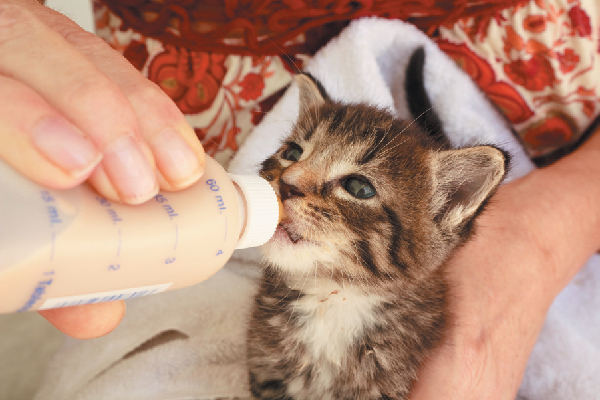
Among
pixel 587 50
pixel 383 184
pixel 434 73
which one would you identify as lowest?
pixel 383 184

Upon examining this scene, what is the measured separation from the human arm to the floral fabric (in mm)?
229

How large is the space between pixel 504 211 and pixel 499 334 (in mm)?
379

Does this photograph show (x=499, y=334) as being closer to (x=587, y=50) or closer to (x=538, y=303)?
(x=538, y=303)

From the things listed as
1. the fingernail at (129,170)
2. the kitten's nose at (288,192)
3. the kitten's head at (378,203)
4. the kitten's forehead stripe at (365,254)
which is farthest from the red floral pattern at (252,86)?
the fingernail at (129,170)

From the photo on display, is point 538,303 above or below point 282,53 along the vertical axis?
below

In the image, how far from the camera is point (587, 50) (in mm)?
1245

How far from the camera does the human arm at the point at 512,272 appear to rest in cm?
95

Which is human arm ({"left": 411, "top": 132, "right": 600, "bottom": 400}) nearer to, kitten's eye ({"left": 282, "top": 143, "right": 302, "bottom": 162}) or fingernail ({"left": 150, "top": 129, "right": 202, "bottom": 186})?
kitten's eye ({"left": 282, "top": 143, "right": 302, "bottom": 162})

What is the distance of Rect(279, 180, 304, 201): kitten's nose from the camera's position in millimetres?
774

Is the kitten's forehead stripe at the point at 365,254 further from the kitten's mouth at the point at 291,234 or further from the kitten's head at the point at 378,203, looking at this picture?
the kitten's mouth at the point at 291,234

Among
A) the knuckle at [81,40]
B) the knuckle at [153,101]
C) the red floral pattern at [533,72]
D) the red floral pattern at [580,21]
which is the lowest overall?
the knuckle at [81,40]

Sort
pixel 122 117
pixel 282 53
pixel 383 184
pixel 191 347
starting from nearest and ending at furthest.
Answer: pixel 122 117, pixel 383 184, pixel 191 347, pixel 282 53

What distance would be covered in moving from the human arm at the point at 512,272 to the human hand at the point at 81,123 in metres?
0.73

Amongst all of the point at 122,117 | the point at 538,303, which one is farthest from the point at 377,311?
the point at 122,117
